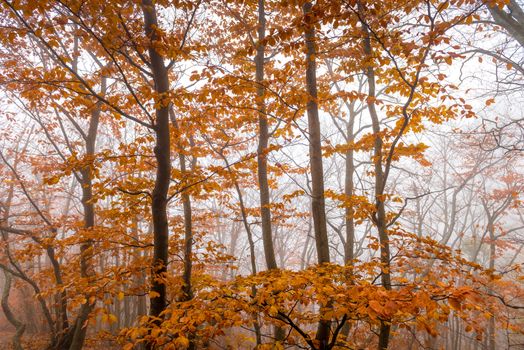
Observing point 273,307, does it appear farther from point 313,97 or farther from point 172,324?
point 313,97

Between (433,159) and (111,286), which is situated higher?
(433,159)

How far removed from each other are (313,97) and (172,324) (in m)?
3.56

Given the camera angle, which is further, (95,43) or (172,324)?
(95,43)

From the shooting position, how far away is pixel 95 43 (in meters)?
5.43

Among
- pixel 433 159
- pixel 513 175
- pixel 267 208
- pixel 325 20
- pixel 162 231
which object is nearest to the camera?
pixel 325 20

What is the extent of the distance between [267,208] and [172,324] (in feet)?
13.7

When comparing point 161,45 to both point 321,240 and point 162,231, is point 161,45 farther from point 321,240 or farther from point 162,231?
point 321,240

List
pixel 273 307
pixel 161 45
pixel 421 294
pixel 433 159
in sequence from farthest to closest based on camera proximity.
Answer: pixel 433 159
pixel 161 45
pixel 273 307
pixel 421 294

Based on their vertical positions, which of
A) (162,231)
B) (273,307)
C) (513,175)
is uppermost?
(513,175)

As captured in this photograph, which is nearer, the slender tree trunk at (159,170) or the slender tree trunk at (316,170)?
the slender tree trunk at (159,170)

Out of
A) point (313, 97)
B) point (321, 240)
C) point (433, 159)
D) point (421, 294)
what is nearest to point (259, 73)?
point (313, 97)

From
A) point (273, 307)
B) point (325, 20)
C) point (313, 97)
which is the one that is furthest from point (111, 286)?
→ point (325, 20)

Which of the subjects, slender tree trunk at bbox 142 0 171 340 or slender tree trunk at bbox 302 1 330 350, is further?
slender tree trunk at bbox 302 1 330 350

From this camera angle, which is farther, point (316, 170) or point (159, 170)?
point (316, 170)
